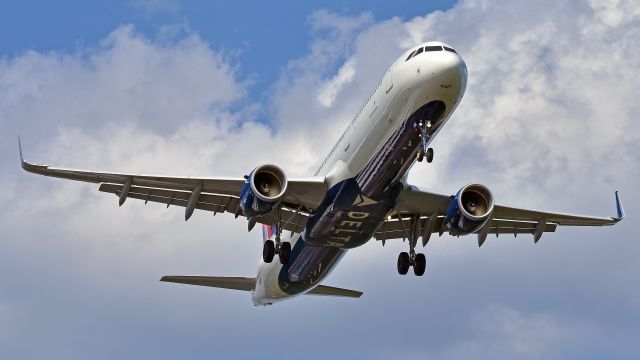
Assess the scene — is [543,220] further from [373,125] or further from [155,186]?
[155,186]

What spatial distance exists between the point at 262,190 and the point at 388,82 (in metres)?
6.09

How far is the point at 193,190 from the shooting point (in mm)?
49500

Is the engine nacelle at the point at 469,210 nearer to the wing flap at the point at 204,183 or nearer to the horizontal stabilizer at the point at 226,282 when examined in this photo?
the wing flap at the point at 204,183

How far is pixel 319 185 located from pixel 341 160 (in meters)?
1.46

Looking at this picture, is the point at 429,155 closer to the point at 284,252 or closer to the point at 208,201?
the point at 284,252

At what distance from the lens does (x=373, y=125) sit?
46094 millimetres

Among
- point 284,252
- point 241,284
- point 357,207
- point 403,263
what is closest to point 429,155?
point 357,207

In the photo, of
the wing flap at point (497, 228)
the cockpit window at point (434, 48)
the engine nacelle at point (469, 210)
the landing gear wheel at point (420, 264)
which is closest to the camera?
the cockpit window at point (434, 48)

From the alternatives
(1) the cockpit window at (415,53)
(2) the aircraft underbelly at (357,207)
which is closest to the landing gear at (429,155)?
(2) the aircraft underbelly at (357,207)

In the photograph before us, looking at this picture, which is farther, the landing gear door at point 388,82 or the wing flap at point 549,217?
the wing flap at point 549,217

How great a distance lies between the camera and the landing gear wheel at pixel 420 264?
52594mm

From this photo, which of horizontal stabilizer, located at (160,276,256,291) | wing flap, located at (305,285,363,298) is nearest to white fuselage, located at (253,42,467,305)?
horizontal stabilizer, located at (160,276,256,291)

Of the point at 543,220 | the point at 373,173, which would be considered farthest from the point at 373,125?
the point at 543,220

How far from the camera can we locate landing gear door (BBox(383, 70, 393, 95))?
45.8m
